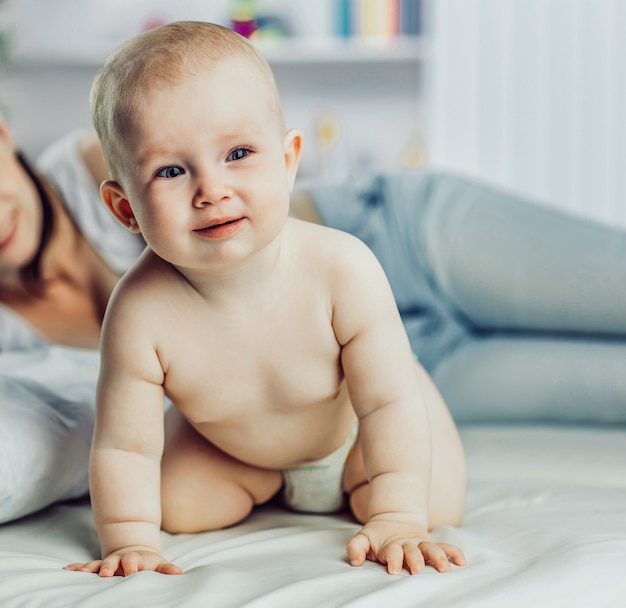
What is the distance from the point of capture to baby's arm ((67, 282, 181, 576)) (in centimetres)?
93

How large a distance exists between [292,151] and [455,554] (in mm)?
420

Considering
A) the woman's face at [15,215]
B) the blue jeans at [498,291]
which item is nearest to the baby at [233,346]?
the blue jeans at [498,291]

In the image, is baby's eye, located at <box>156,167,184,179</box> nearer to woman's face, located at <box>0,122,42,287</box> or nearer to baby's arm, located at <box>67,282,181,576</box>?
baby's arm, located at <box>67,282,181,576</box>

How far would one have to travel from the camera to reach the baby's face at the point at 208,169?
810 mm

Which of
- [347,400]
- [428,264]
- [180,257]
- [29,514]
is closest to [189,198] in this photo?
[180,257]

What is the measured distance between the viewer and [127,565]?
2.81 feet

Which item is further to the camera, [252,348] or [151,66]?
[252,348]

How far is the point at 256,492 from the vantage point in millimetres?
1082

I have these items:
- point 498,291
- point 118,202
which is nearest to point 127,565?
point 118,202

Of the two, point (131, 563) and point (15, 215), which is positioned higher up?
point (15, 215)

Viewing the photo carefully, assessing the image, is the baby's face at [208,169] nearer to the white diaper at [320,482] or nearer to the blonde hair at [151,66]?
the blonde hair at [151,66]

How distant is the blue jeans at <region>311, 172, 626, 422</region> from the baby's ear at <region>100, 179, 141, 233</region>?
726mm

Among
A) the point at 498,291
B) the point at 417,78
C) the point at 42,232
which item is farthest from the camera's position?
the point at 417,78

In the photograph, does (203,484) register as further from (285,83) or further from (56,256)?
(285,83)
